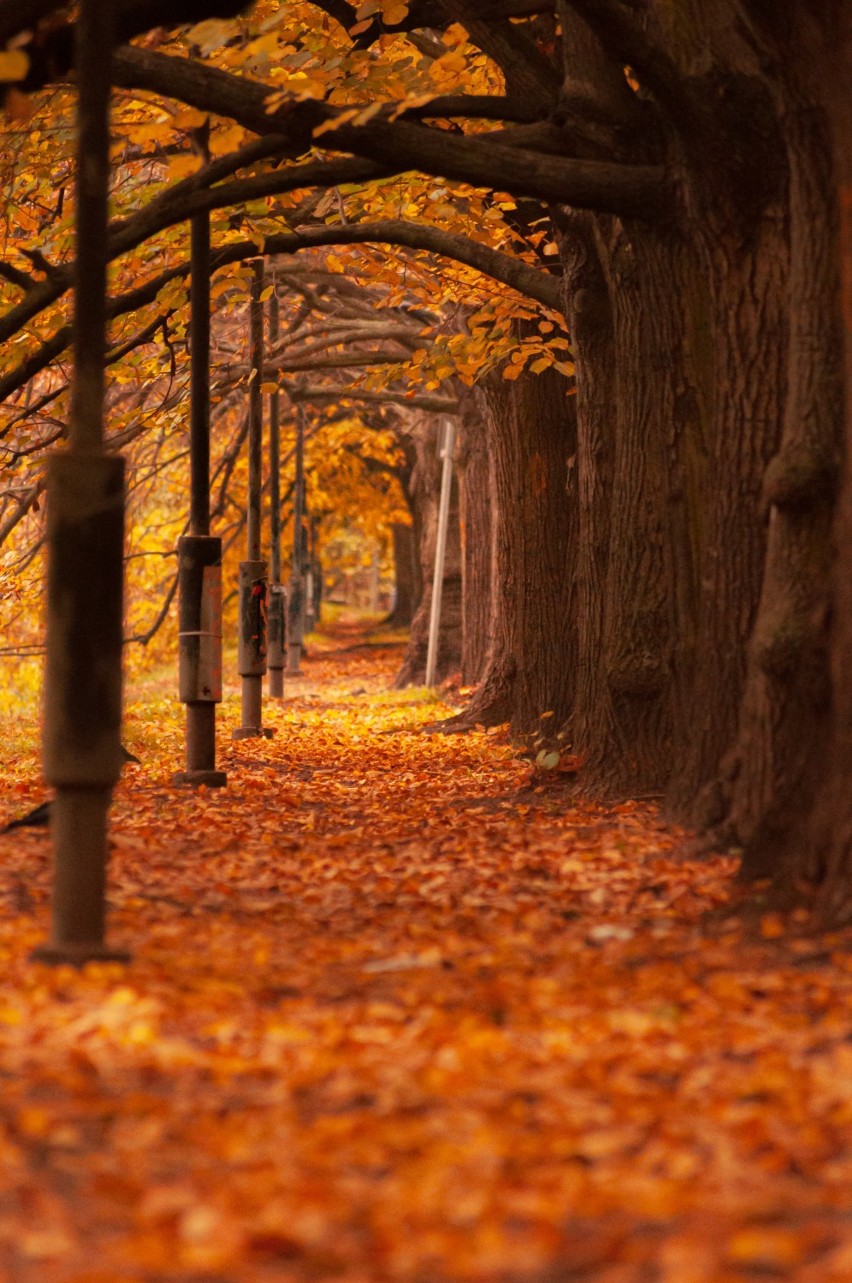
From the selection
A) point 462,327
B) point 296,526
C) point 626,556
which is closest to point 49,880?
point 626,556

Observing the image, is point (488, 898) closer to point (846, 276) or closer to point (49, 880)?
point (49, 880)

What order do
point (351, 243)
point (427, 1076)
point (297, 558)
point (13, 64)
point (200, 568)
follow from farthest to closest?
point (297, 558) → point (351, 243) → point (200, 568) → point (13, 64) → point (427, 1076)

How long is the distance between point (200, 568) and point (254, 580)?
369 centimetres

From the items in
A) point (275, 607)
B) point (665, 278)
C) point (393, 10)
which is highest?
point (393, 10)

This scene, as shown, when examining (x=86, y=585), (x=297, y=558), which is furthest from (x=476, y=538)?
(x=86, y=585)

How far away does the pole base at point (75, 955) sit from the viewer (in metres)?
5.96

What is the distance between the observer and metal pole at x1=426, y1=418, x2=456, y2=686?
2136cm

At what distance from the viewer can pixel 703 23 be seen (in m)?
7.97

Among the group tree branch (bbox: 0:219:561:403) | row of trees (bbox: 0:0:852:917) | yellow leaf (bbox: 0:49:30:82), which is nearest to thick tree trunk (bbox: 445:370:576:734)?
tree branch (bbox: 0:219:561:403)

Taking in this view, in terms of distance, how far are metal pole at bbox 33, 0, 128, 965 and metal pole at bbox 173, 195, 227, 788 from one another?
5.74m

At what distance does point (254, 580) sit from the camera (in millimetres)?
15484

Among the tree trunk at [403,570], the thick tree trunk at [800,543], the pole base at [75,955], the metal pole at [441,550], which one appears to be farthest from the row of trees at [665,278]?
the tree trunk at [403,570]

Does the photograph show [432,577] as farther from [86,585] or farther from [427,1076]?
[427,1076]

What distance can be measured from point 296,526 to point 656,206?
22822 mm
